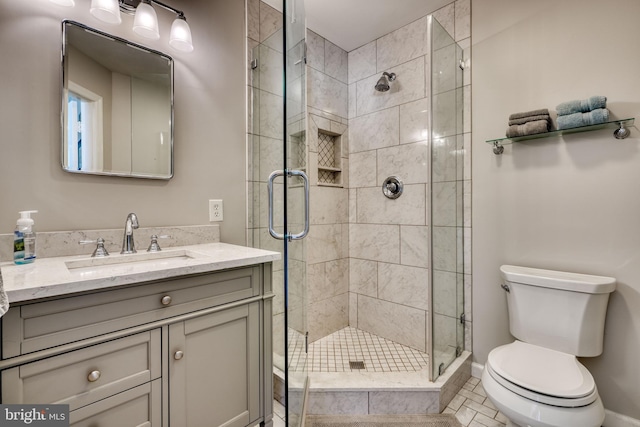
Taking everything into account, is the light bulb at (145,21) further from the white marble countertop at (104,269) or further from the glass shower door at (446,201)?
the glass shower door at (446,201)

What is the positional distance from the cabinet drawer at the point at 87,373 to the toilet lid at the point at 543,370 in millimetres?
1462

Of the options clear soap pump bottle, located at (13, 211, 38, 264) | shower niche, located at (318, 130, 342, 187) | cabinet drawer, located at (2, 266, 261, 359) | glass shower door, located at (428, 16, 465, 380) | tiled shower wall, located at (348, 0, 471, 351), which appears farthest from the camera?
shower niche, located at (318, 130, 342, 187)

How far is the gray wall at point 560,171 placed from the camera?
1428mm

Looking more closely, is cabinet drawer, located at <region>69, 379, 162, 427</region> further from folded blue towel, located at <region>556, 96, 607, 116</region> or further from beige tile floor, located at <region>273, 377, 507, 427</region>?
folded blue towel, located at <region>556, 96, 607, 116</region>

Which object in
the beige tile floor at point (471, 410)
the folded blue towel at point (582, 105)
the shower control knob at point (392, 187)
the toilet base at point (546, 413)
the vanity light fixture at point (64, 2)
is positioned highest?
the vanity light fixture at point (64, 2)

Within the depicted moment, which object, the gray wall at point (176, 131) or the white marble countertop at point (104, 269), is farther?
the gray wall at point (176, 131)

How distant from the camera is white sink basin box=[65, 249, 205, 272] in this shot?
3.82ft

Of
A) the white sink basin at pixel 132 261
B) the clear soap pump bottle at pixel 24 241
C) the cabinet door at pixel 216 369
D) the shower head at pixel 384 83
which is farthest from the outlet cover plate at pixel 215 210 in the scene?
the shower head at pixel 384 83

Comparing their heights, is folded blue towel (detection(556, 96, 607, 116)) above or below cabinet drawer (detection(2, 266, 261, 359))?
above

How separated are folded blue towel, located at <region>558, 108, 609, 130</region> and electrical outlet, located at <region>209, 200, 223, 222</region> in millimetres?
1958

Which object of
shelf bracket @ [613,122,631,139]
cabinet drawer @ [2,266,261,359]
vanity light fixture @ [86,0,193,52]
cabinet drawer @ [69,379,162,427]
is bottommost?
cabinet drawer @ [69,379,162,427]

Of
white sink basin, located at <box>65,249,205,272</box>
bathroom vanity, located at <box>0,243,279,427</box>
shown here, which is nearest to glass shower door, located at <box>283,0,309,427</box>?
bathroom vanity, located at <box>0,243,279,427</box>

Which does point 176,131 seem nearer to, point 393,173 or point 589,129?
point 393,173

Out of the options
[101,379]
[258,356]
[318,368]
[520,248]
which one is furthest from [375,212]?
[101,379]
